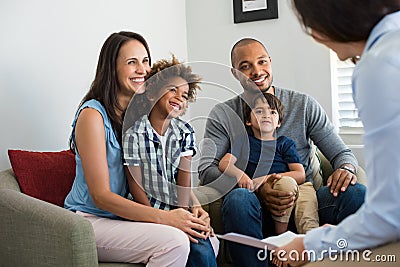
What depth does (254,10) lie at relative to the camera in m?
3.34

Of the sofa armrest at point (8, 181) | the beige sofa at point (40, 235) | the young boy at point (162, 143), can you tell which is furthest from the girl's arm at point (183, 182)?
the sofa armrest at point (8, 181)

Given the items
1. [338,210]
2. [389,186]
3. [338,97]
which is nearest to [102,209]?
[338,210]

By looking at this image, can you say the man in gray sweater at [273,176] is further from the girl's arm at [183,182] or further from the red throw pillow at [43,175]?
the red throw pillow at [43,175]

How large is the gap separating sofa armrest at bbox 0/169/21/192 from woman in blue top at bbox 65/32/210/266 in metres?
0.19

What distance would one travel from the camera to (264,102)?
7.91 ft

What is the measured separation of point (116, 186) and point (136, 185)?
0.07 meters

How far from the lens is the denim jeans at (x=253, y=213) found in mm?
2258

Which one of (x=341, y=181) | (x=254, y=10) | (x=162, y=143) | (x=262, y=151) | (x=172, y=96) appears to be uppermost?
(x=254, y=10)

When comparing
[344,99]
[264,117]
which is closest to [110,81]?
[264,117]

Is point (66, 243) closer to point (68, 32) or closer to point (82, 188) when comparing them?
point (82, 188)

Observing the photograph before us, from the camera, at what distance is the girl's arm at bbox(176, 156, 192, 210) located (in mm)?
2213

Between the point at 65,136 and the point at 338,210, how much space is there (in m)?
1.22

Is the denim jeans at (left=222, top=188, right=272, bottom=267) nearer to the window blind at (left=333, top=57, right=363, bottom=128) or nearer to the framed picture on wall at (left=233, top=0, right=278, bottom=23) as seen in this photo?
the window blind at (left=333, top=57, right=363, bottom=128)

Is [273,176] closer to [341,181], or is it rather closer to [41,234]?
[341,181]
